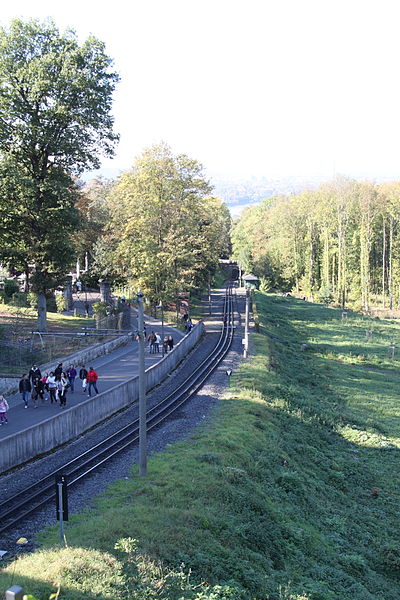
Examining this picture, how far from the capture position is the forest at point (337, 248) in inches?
3110

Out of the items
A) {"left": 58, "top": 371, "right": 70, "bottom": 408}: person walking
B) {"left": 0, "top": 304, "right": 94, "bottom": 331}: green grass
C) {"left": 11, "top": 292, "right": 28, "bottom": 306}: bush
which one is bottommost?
{"left": 58, "top": 371, "right": 70, "bottom": 408}: person walking

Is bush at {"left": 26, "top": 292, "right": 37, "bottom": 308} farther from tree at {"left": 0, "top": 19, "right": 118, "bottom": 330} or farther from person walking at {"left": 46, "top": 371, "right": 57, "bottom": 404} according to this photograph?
person walking at {"left": 46, "top": 371, "right": 57, "bottom": 404}

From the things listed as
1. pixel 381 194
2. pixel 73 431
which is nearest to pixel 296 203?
pixel 381 194

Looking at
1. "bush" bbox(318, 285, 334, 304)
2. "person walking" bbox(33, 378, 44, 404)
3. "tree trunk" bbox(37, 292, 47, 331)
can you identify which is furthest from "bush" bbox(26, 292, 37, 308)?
"bush" bbox(318, 285, 334, 304)

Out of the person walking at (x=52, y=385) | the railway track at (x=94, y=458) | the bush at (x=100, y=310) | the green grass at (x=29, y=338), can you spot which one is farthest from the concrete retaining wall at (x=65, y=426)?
the bush at (x=100, y=310)

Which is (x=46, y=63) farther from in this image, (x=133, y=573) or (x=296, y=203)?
(x=296, y=203)

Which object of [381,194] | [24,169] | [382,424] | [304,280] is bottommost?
[382,424]

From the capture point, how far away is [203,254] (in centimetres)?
5947

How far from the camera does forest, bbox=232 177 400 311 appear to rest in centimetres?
7900

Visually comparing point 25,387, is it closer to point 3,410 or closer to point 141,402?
point 3,410

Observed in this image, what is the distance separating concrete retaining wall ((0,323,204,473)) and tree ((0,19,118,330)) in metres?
11.7

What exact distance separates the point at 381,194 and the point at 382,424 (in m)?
56.2

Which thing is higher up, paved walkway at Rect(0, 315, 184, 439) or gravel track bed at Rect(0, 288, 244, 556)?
paved walkway at Rect(0, 315, 184, 439)

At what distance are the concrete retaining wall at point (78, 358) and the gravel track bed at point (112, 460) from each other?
461cm
